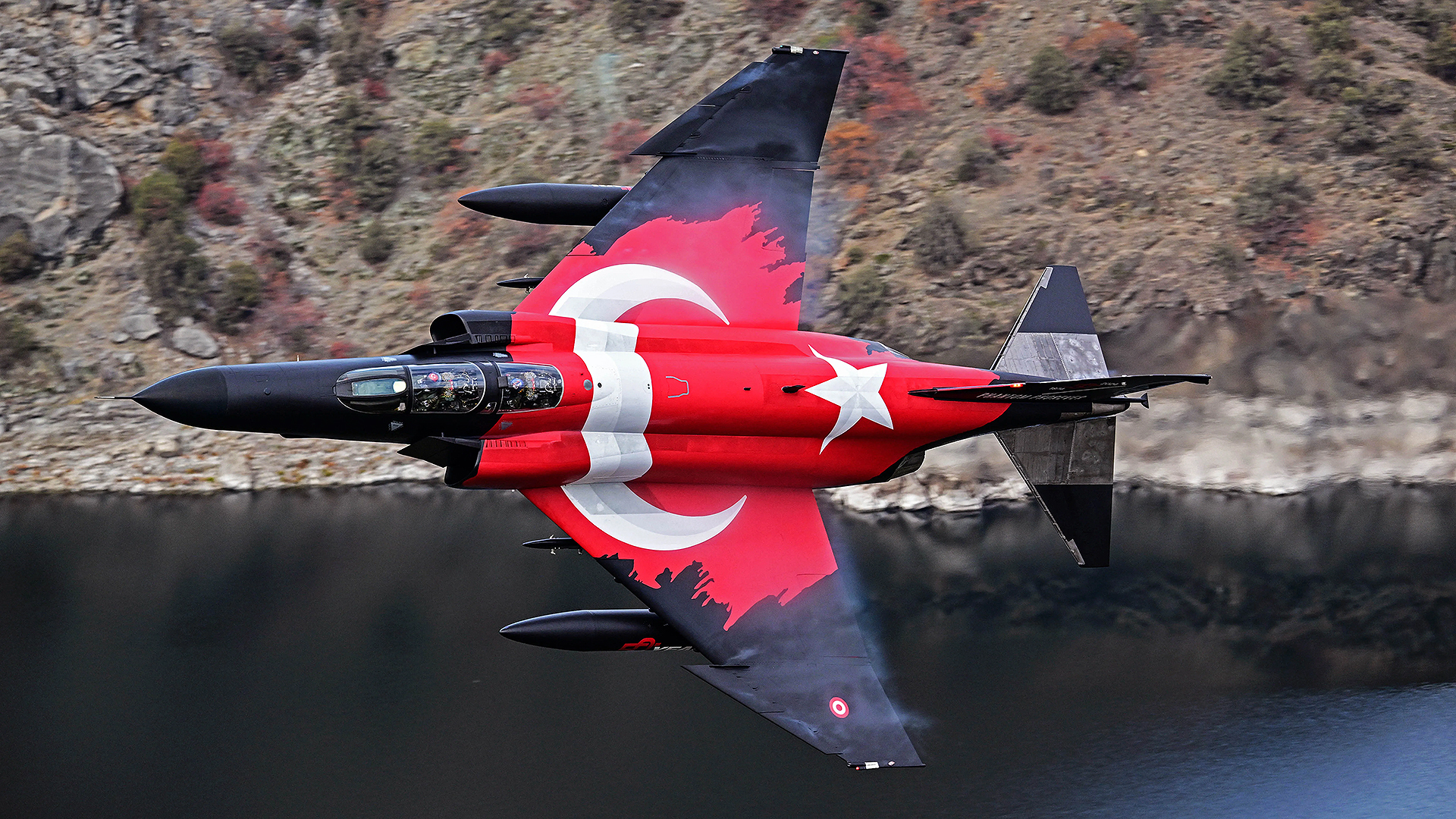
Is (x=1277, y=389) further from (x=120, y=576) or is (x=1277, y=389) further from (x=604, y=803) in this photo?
(x=120, y=576)

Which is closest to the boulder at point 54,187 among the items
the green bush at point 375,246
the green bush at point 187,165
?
the green bush at point 187,165

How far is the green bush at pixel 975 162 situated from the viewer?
154 feet

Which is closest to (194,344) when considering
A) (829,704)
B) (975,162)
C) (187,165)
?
(187,165)

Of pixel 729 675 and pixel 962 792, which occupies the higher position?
pixel 729 675

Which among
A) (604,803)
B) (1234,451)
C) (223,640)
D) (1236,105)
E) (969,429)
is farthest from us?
(1236,105)

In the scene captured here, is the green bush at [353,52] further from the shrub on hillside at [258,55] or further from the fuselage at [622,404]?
the fuselage at [622,404]

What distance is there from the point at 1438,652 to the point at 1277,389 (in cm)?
1191

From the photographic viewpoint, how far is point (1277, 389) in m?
42.1

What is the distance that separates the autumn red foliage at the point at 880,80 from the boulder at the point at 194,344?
1117 inches

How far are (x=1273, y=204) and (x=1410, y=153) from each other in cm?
568

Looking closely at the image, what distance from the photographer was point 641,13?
53281 mm

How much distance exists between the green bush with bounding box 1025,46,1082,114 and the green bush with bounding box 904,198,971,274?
26.2 feet

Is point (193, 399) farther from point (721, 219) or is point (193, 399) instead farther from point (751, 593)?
point (721, 219)

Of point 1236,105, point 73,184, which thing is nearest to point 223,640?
point 73,184
